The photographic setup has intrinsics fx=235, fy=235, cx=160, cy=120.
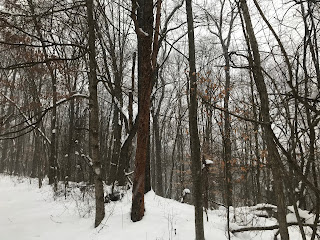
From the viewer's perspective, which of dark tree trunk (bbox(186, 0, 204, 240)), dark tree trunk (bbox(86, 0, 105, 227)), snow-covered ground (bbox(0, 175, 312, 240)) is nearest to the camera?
dark tree trunk (bbox(186, 0, 204, 240))

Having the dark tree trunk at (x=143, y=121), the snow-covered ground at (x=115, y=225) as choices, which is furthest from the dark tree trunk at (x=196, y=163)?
the dark tree trunk at (x=143, y=121)

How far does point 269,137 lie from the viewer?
7.57 feet

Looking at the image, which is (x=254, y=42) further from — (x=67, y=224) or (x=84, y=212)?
(x=84, y=212)

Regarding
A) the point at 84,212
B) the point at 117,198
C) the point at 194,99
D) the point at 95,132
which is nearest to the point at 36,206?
the point at 84,212

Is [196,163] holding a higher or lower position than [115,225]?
higher

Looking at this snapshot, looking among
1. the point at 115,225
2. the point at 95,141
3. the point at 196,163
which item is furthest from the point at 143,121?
the point at 115,225

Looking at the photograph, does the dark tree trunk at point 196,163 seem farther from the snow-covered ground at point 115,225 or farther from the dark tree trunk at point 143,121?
the dark tree trunk at point 143,121

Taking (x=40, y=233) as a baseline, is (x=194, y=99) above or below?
above

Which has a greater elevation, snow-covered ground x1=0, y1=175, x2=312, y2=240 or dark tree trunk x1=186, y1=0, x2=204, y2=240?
dark tree trunk x1=186, y1=0, x2=204, y2=240

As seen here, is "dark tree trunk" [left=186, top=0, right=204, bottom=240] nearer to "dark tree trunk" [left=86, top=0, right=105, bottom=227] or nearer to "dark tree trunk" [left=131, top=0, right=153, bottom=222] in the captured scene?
"dark tree trunk" [left=131, top=0, right=153, bottom=222]

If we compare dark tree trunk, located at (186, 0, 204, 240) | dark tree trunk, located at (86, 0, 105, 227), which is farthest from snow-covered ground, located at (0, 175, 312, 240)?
dark tree trunk, located at (186, 0, 204, 240)

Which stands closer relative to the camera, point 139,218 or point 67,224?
point 139,218

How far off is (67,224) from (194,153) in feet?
Result: 12.6

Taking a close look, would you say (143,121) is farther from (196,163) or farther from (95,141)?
(196,163)
